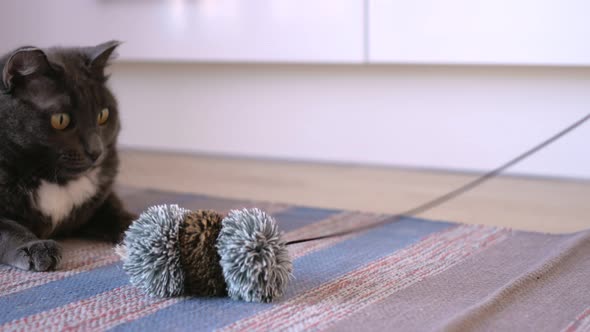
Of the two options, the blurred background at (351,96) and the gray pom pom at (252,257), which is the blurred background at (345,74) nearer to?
the blurred background at (351,96)

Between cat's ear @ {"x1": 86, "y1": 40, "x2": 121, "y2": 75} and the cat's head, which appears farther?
cat's ear @ {"x1": 86, "y1": 40, "x2": 121, "y2": 75}

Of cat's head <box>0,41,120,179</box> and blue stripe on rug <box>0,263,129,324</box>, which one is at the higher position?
cat's head <box>0,41,120,179</box>

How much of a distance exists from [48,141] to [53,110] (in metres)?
0.05

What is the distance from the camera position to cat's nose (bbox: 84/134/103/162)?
3.80 ft

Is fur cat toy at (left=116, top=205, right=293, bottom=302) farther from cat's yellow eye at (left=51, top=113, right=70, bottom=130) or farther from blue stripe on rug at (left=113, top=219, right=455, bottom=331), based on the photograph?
cat's yellow eye at (left=51, top=113, right=70, bottom=130)

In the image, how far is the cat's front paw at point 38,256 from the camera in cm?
112

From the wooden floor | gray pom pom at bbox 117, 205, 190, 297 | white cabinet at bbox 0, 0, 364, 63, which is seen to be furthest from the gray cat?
white cabinet at bbox 0, 0, 364, 63

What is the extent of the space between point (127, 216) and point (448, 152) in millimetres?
891

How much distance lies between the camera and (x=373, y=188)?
1.75m

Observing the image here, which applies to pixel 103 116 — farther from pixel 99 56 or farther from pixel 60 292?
pixel 60 292

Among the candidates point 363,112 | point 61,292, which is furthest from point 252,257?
point 363,112

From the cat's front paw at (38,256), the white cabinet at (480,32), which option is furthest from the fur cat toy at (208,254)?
the white cabinet at (480,32)

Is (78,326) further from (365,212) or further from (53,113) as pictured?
(365,212)

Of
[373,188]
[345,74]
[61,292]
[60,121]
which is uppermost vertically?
[60,121]
